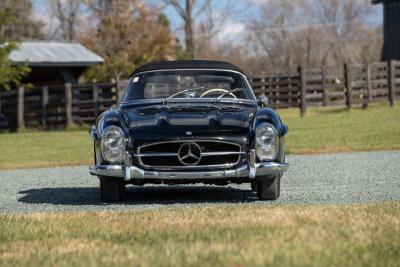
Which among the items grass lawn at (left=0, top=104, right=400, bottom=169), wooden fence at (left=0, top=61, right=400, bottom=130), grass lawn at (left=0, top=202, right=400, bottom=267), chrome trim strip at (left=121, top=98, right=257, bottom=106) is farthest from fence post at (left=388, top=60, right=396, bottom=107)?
grass lawn at (left=0, top=202, right=400, bottom=267)

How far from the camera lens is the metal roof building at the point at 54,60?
37906mm

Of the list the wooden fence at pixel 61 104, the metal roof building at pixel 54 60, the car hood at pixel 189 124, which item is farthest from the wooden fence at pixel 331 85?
the car hood at pixel 189 124

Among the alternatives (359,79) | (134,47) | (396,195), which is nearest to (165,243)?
(396,195)

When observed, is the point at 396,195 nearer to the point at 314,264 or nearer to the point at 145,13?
the point at 314,264

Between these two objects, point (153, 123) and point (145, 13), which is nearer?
point (153, 123)

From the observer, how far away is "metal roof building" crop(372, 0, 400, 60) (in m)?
45.5

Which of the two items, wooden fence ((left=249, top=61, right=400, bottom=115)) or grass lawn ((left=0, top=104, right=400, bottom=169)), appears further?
wooden fence ((left=249, top=61, right=400, bottom=115))

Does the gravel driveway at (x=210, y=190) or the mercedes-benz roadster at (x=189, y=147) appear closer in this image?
the mercedes-benz roadster at (x=189, y=147)

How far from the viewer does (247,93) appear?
10641mm

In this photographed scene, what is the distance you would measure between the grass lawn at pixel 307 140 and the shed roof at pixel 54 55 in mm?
7504

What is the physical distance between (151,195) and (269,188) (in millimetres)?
1790

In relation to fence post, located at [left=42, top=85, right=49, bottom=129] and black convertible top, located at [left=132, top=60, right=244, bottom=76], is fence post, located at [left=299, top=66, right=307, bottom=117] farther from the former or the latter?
black convertible top, located at [left=132, top=60, right=244, bottom=76]

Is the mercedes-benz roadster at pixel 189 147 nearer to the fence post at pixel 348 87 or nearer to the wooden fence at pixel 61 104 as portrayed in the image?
the wooden fence at pixel 61 104

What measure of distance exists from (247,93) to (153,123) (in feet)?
6.14
